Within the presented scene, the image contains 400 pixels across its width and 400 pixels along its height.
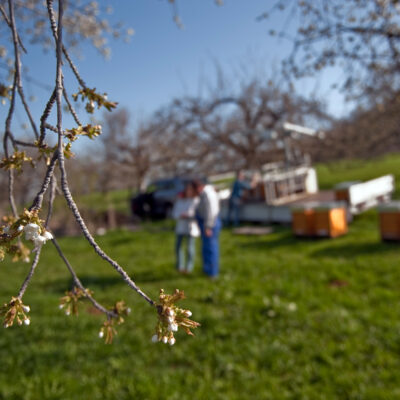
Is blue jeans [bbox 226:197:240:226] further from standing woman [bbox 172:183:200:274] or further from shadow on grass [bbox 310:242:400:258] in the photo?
standing woman [bbox 172:183:200:274]

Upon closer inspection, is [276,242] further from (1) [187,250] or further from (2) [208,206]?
(2) [208,206]

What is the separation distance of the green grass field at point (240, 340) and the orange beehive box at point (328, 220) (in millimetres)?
1370

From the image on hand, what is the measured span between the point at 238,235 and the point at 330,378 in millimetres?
7116

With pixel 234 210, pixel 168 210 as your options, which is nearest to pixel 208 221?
pixel 234 210

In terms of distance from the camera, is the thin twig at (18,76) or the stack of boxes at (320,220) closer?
the thin twig at (18,76)

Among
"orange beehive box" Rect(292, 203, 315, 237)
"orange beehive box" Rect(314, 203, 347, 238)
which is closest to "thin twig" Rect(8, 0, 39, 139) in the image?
"orange beehive box" Rect(314, 203, 347, 238)

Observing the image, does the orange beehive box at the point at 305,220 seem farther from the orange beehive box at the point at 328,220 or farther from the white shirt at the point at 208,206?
the white shirt at the point at 208,206

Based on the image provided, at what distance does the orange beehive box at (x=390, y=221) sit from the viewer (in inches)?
297

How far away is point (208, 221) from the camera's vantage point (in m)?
6.02

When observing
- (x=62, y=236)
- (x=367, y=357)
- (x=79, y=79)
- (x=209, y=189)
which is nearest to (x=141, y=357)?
(x=367, y=357)

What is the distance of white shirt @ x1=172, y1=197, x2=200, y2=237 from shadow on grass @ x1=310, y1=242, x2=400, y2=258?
8.88 feet

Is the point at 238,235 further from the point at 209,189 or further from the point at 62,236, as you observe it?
the point at 62,236

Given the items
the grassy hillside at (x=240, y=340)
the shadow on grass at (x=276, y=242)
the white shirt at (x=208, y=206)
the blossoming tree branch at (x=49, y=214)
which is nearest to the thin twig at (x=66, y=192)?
the blossoming tree branch at (x=49, y=214)

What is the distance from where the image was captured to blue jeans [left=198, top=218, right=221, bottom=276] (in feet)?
20.9
